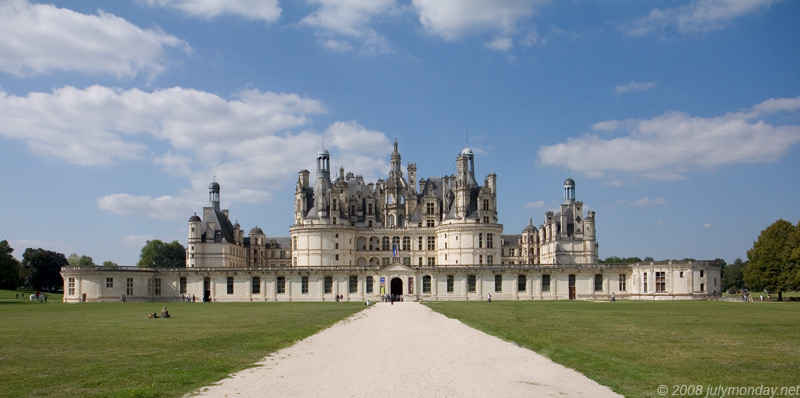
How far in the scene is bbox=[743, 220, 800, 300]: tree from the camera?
69.9m

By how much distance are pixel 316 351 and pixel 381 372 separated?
5355 millimetres

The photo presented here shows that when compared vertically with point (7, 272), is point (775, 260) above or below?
above

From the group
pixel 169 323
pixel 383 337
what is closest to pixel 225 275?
pixel 169 323

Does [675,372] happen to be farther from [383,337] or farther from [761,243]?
[761,243]

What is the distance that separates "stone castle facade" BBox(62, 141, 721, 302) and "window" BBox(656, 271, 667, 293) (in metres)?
0.11

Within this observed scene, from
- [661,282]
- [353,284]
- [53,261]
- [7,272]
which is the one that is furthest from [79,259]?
[661,282]

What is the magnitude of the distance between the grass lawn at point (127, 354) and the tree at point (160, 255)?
90215 mm

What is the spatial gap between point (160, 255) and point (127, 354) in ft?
356

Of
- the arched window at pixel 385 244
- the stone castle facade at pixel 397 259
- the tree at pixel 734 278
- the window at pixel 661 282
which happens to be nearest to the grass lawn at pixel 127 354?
the stone castle facade at pixel 397 259

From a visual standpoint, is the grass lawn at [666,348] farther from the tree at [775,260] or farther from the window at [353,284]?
the window at [353,284]

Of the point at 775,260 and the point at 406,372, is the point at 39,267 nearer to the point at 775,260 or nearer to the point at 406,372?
the point at 775,260

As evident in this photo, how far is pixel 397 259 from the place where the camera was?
298 feet

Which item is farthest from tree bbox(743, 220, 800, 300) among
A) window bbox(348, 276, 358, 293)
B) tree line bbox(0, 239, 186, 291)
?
tree line bbox(0, 239, 186, 291)

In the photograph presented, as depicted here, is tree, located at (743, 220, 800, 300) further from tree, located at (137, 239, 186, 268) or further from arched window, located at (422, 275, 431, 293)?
tree, located at (137, 239, 186, 268)
